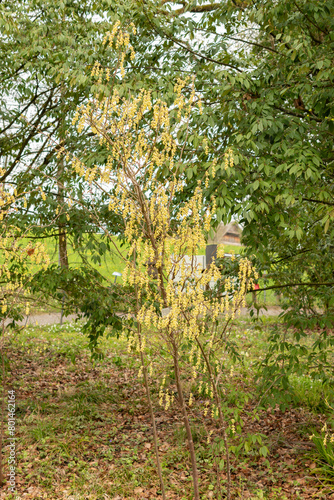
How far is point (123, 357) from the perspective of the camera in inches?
336

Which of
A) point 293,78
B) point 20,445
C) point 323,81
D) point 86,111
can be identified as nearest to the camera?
point 86,111

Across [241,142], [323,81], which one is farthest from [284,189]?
[323,81]

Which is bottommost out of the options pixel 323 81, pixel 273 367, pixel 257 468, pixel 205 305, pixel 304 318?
pixel 257 468

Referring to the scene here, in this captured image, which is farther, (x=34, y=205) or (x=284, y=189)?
(x=34, y=205)

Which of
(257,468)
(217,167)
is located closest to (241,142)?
(217,167)

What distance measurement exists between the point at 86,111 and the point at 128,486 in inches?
144

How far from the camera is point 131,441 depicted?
5422 millimetres

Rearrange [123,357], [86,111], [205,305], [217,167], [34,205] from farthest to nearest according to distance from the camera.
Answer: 1. [123,357]
2. [34,205]
3. [217,167]
4. [205,305]
5. [86,111]

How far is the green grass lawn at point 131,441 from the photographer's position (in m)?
4.32

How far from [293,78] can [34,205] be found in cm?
338

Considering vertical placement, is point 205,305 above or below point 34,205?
below

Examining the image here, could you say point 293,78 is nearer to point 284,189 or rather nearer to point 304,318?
point 284,189

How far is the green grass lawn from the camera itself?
432 centimetres

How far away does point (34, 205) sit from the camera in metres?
5.54
